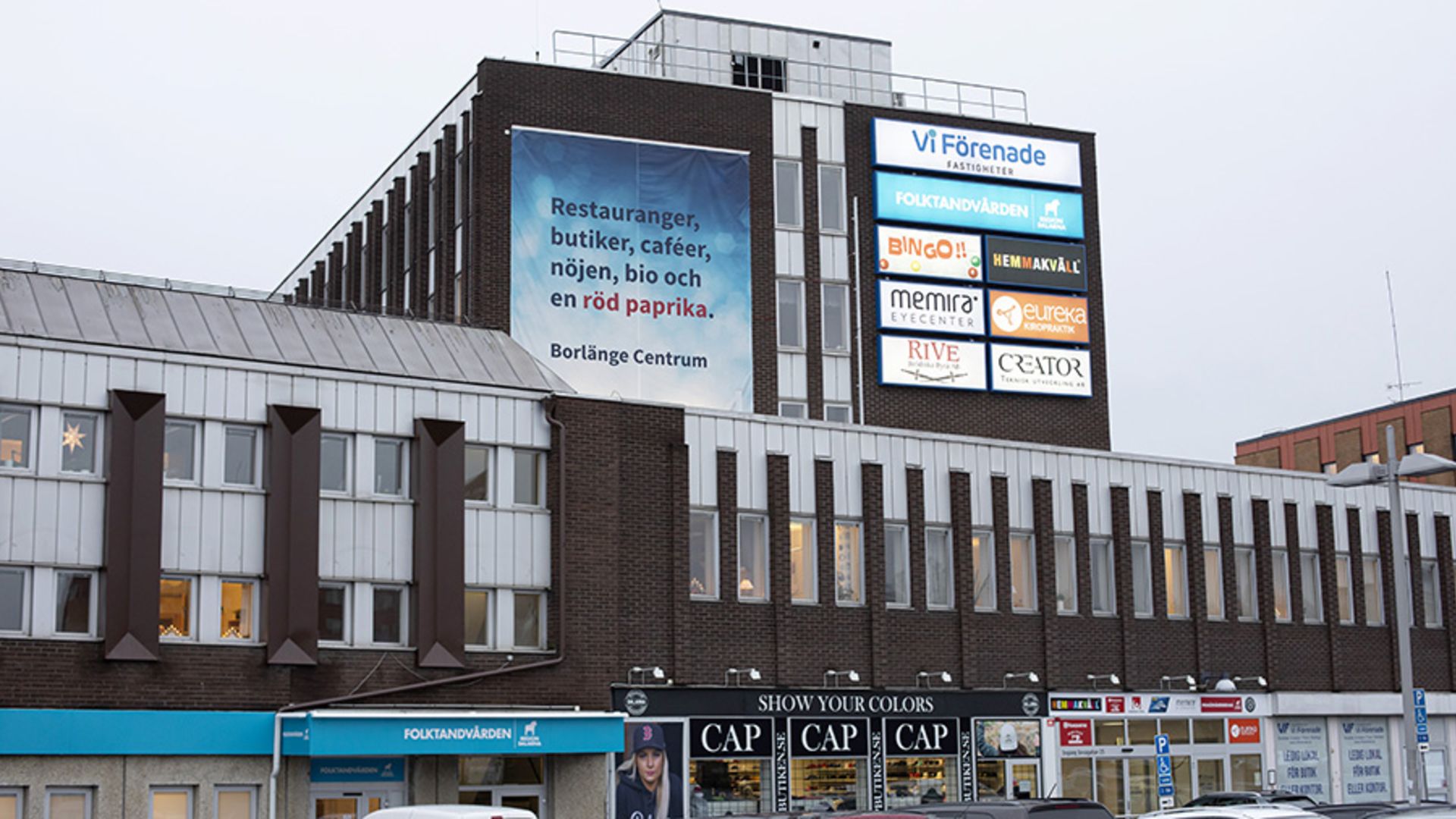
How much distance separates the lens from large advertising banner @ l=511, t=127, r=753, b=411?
43938 millimetres

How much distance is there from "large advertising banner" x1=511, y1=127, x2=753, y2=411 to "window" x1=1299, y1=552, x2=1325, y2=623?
1337 centimetres

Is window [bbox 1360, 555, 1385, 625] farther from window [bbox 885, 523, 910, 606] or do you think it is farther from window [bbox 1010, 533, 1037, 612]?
window [bbox 885, 523, 910, 606]

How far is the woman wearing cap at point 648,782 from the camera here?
3375cm

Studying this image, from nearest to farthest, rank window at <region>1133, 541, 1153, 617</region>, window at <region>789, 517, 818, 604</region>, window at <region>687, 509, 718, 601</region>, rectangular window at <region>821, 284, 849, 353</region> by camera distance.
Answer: window at <region>687, 509, 718, 601</region>, window at <region>789, 517, 818, 604</region>, window at <region>1133, 541, 1153, 617</region>, rectangular window at <region>821, 284, 849, 353</region>

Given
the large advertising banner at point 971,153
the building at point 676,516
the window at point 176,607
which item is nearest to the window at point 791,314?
the building at point 676,516

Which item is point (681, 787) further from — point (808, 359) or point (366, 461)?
point (808, 359)

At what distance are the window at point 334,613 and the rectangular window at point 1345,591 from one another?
2388cm

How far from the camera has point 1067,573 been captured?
40.5m

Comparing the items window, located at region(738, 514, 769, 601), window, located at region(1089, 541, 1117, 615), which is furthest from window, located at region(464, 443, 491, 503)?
window, located at region(1089, 541, 1117, 615)

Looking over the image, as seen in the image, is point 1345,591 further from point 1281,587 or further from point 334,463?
point 334,463

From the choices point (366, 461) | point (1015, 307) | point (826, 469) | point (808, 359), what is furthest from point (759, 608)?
point (1015, 307)

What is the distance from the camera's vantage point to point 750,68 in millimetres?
50031

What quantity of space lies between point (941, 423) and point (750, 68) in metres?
10.7

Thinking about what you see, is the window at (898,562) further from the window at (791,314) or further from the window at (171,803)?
the window at (171,803)
